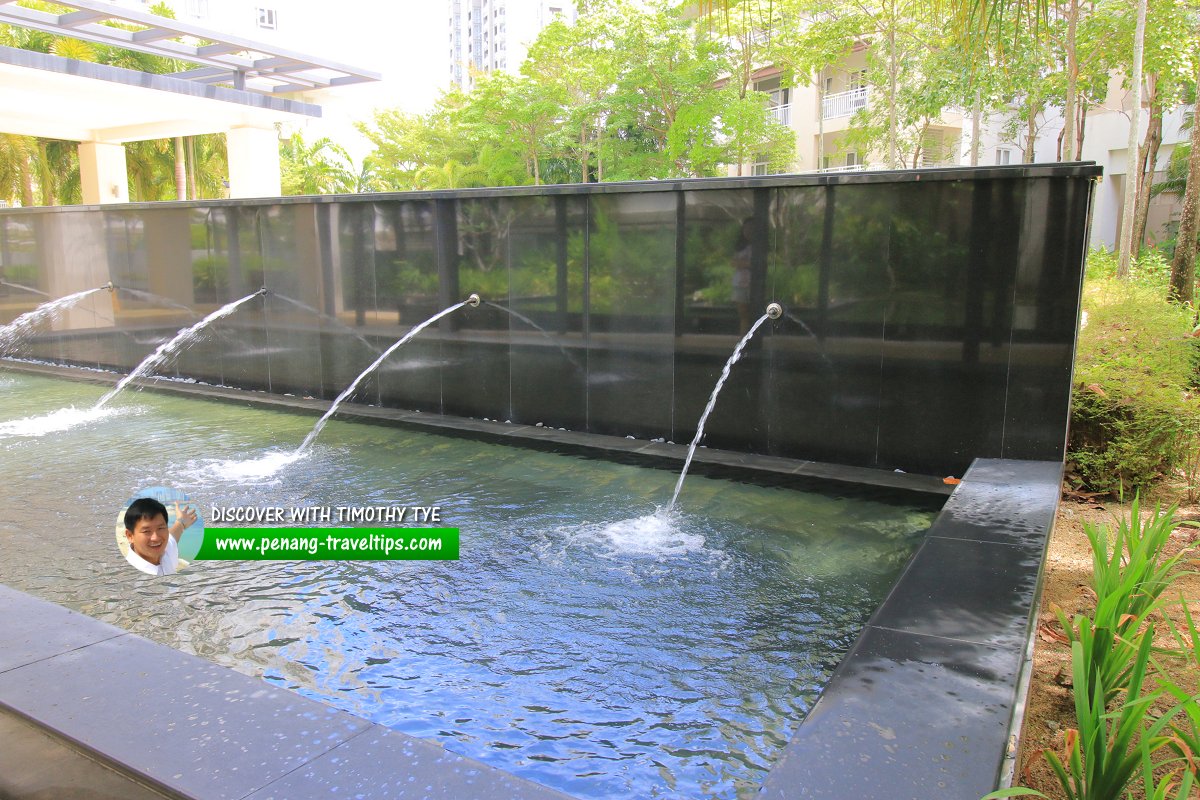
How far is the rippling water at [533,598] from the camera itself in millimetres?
3316

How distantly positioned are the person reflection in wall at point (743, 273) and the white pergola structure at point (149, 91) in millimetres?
13499

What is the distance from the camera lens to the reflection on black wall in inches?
251

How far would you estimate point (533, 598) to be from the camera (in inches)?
178

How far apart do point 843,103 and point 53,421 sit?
3390cm

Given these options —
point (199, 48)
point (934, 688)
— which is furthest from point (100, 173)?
point (934, 688)

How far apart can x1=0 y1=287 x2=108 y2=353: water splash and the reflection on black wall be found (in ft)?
8.77

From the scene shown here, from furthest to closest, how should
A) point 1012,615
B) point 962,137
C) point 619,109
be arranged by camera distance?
point 962,137
point 619,109
point 1012,615

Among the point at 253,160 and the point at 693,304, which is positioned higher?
the point at 253,160

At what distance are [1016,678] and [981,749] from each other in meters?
0.50

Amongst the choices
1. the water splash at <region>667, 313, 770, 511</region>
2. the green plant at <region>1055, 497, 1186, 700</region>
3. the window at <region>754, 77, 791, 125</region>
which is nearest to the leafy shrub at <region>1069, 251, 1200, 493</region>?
the water splash at <region>667, 313, 770, 511</region>

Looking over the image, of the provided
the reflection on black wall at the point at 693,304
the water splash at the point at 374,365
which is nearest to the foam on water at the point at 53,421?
the reflection on black wall at the point at 693,304

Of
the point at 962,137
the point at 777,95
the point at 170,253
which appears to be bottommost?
the point at 170,253

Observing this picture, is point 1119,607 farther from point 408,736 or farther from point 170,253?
point 170,253

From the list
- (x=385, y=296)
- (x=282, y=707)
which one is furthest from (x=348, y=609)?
(x=385, y=296)
